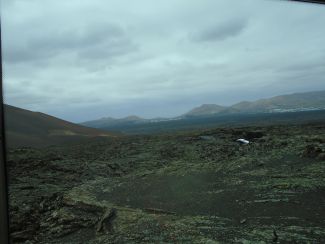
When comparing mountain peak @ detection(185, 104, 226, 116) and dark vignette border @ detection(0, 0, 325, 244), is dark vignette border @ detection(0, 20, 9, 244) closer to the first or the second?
dark vignette border @ detection(0, 0, 325, 244)

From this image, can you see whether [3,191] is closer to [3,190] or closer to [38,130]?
[3,190]

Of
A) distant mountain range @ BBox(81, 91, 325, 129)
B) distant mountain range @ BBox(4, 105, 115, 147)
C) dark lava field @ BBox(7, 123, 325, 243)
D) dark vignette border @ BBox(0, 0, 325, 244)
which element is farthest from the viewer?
distant mountain range @ BBox(81, 91, 325, 129)

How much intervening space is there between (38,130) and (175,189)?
2.87 ft

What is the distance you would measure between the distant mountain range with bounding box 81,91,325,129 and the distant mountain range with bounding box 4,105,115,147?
3.4 inches

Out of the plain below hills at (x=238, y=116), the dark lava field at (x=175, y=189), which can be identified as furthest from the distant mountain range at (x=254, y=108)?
the dark lava field at (x=175, y=189)

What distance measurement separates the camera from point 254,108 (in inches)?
101

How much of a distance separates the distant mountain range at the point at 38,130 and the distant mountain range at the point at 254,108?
0.09m

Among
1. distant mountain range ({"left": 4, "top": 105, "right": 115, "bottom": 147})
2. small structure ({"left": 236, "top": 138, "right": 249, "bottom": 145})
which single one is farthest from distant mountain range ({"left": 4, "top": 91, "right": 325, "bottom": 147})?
small structure ({"left": 236, "top": 138, "right": 249, "bottom": 145})

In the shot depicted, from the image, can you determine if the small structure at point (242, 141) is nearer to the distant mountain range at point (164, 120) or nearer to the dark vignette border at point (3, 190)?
the distant mountain range at point (164, 120)

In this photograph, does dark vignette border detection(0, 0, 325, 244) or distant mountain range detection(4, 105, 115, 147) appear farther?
distant mountain range detection(4, 105, 115, 147)

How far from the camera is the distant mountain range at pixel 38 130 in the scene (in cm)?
171

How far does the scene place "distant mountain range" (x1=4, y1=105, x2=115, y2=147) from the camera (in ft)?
5.60

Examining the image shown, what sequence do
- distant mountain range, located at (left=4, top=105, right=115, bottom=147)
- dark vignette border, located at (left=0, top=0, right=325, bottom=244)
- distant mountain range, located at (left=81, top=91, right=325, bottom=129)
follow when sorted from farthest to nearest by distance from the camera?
distant mountain range, located at (left=81, top=91, right=325, bottom=129)
distant mountain range, located at (left=4, top=105, right=115, bottom=147)
dark vignette border, located at (left=0, top=0, right=325, bottom=244)

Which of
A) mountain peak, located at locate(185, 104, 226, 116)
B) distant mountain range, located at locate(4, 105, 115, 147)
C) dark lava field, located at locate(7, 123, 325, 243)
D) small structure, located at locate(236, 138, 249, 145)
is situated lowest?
dark lava field, located at locate(7, 123, 325, 243)
